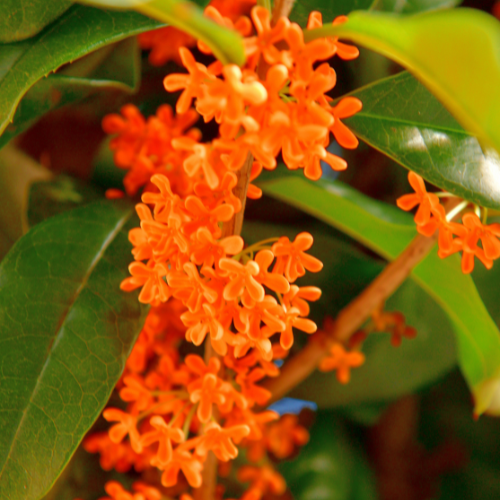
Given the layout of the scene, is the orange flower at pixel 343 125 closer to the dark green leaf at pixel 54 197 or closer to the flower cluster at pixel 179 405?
the flower cluster at pixel 179 405

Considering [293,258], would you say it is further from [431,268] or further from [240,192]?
[431,268]

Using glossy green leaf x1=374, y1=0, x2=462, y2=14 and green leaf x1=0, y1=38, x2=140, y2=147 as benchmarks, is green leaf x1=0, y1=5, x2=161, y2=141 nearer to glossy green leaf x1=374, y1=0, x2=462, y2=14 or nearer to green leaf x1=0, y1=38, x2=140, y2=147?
green leaf x1=0, y1=38, x2=140, y2=147

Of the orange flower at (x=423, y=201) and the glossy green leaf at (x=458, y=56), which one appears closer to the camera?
the glossy green leaf at (x=458, y=56)

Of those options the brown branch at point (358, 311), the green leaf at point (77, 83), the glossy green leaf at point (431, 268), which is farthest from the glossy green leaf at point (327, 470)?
the green leaf at point (77, 83)

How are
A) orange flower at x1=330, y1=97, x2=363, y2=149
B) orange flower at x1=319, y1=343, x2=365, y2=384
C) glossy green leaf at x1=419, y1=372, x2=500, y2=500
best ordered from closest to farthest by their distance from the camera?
1. orange flower at x1=330, y1=97, x2=363, y2=149
2. orange flower at x1=319, y1=343, x2=365, y2=384
3. glossy green leaf at x1=419, y1=372, x2=500, y2=500

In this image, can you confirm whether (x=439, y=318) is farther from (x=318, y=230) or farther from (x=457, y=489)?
(x=457, y=489)

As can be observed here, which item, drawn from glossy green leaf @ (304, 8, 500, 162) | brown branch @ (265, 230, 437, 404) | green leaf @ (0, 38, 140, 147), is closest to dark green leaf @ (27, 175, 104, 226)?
green leaf @ (0, 38, 140, 147)
